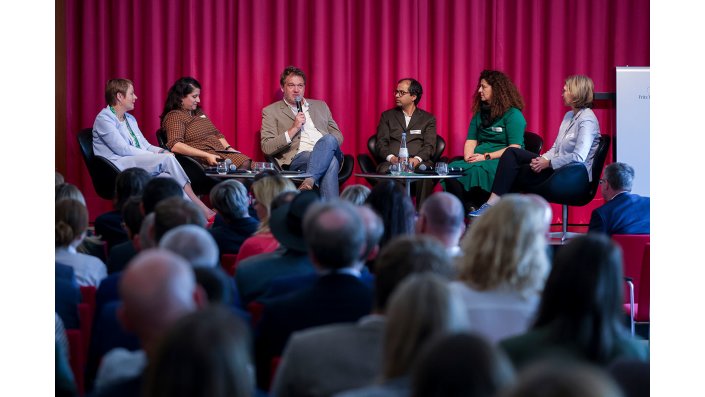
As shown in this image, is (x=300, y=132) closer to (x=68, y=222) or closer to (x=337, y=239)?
(x=68, y=222)

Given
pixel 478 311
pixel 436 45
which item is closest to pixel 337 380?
pixel 478 311

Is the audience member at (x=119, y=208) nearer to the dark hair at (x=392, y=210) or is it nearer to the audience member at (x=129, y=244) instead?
the audience member at (x=129, y=244)

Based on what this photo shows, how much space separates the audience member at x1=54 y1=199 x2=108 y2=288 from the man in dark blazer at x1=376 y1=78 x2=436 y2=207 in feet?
15.8

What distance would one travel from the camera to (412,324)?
1.52 metres

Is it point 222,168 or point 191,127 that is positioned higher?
point 191,127

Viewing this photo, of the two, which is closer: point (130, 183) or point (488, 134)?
point (130, 183)

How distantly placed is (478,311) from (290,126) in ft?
19.6

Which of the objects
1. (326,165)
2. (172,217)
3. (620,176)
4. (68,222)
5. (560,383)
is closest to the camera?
(560,383)

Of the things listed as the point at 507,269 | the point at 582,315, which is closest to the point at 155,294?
the point at 582,315

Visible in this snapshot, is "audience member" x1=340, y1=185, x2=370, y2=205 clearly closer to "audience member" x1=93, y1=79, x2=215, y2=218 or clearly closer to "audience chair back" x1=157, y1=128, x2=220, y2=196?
"audience member" x1=93, y1=79, x2=215, y2=218

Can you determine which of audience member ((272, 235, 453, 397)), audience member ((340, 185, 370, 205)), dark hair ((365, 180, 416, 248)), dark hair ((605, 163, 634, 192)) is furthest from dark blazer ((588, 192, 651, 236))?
audience member ((272, 235, 453, 397))

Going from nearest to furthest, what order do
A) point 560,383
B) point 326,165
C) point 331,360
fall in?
point 560,383 < point 331,360 < point 326,165

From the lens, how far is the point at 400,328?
1.53 metres

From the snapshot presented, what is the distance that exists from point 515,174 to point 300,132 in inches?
75.9
